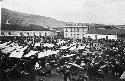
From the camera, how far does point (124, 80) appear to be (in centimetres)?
823

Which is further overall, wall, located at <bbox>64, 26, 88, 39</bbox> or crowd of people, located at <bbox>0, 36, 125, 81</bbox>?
wall, located at <bbox>64, 26, 88, 39</bbox>

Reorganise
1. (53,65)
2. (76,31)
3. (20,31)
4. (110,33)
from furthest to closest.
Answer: (76,31) → (20,31) → (110,33) → (53,65)

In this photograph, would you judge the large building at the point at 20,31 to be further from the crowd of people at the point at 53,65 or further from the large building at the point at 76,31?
the crowd of people at the point at 53,65

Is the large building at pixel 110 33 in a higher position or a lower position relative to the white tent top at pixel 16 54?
lower

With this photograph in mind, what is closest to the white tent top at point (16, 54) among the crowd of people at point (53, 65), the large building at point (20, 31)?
the crowd of people at point (53, 65)

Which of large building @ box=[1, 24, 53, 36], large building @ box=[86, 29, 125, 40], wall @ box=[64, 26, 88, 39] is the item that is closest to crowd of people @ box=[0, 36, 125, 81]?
large building @ box=[1, 24, 53, 36]

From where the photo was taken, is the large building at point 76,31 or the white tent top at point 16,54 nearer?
the white tent top at point 16,54

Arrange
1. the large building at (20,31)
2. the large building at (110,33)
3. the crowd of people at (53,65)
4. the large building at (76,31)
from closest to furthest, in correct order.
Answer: the crowd of people at (53,65)
the large building at (20,31)
the large building at (110,33)
the large building at (76,31)

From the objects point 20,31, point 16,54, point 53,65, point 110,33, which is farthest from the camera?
point 20,31

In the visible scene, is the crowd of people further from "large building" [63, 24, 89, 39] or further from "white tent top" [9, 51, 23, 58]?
"large building" [63, 24, 89, 39]

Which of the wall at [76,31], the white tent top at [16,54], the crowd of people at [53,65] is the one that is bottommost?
the wall at [76,31]

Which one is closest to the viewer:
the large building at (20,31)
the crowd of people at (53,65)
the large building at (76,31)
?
the crowd of people at (53,65)

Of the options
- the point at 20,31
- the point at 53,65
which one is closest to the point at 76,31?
the point at 20,31

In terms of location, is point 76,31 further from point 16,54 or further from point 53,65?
point 16,54
